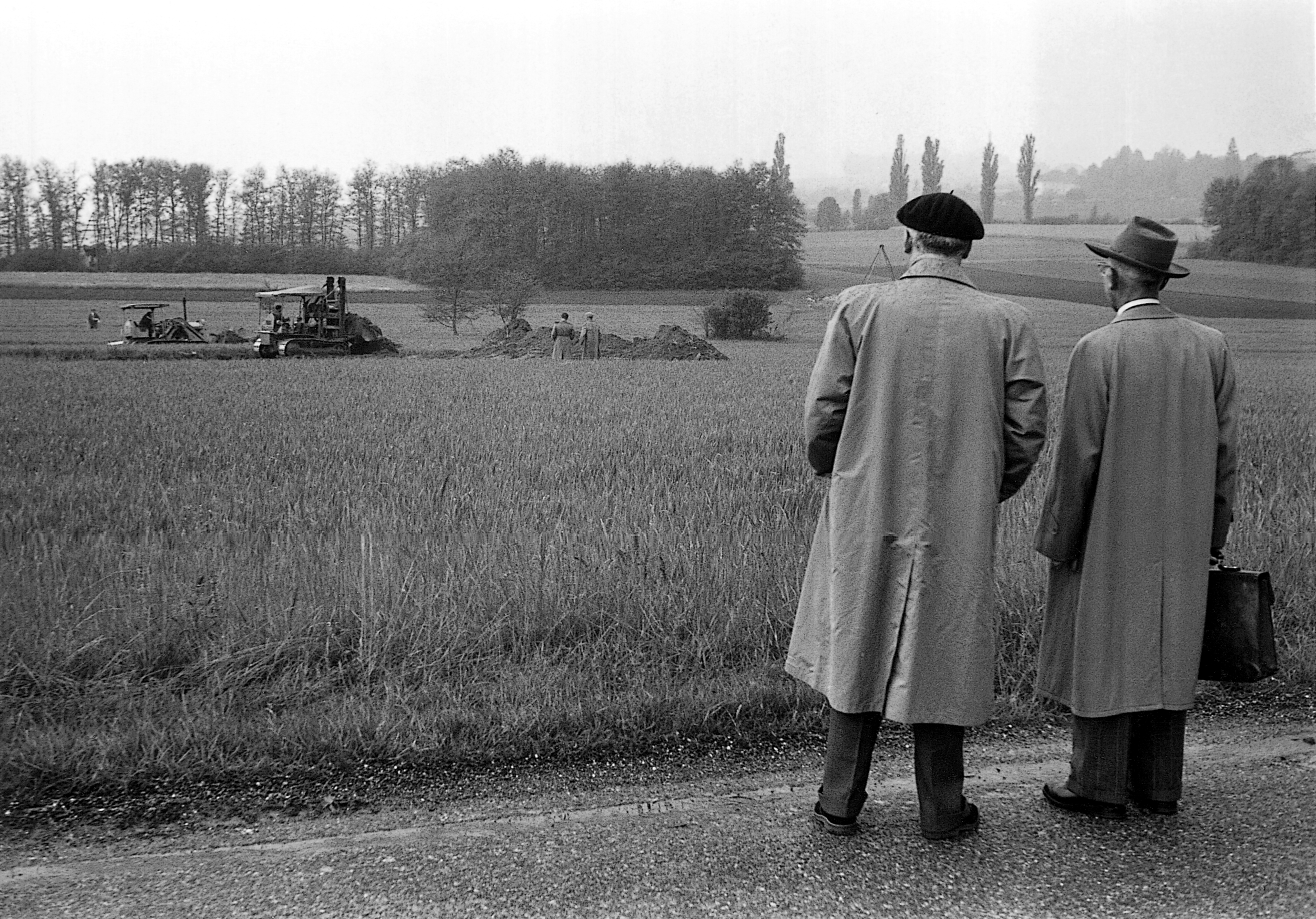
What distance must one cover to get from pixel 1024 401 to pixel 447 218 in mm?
7125

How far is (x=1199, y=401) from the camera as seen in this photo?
9.84 ft

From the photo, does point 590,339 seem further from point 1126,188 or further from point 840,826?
point 840,826

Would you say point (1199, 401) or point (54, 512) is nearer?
point (1199, 401)

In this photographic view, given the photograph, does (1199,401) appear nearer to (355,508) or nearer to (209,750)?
(209,750)

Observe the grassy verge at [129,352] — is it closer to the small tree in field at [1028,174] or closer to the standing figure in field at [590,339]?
the standing figure in field at [590,339]

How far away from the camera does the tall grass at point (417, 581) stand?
11.6 feet

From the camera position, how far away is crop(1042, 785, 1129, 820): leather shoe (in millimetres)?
3027

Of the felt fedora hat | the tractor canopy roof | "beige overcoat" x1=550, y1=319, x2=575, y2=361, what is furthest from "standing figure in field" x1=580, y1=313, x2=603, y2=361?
the felt fedora hat

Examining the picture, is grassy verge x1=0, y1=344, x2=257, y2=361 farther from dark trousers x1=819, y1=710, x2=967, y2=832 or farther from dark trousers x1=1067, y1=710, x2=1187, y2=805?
dark trousers x1=1067, y1=710, x2=1187, y2=805

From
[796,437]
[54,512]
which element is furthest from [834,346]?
[796,437]

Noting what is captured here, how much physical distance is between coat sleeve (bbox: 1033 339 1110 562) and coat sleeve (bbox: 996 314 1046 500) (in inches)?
8.6

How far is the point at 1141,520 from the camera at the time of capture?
2.98 m

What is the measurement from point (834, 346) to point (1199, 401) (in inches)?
Answer: 42.3

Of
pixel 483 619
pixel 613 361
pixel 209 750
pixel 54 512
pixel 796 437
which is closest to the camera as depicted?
pixel 209 750
